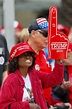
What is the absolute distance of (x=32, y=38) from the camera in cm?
700

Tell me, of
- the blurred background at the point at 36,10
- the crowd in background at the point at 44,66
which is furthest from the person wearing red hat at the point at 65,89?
the blurred background at the point at 36,10

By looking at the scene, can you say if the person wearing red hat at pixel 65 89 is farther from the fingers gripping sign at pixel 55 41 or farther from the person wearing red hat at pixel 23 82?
Answer: the fingers gripping sign at pixel 55 41

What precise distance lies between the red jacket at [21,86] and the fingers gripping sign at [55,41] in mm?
193

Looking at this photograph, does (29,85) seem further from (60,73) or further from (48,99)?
(48,99)

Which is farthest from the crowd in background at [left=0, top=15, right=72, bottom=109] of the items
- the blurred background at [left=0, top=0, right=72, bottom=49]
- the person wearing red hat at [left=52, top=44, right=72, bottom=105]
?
the blurred background at [left=0, top=0, right=72, bottom=49]

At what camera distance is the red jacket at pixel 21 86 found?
616 centimetres

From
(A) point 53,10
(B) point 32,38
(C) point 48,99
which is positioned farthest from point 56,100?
(A) point 53,10

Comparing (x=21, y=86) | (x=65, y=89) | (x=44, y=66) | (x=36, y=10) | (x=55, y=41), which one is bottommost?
(x=65, y=89)

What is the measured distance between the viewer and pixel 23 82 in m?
6.36

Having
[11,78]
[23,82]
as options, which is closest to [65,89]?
[23,82]

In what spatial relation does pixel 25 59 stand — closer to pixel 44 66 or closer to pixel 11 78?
pixel 11 78

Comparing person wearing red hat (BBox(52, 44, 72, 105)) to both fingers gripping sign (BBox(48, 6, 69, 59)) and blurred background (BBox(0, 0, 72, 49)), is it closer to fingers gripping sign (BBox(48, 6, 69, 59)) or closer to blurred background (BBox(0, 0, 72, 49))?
fingers gripping sign (BBox(48, 6, 69, 59))

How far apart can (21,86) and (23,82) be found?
2.1 inches

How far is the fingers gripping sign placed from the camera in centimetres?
633
